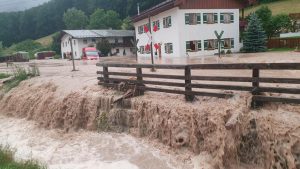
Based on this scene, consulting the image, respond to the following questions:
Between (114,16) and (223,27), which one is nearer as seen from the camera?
(223,27)

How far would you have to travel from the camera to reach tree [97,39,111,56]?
2244 inches

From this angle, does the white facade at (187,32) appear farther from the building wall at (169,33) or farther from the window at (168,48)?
the window at (168,48)

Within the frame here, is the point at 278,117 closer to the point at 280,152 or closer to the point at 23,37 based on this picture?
the point at 280,152

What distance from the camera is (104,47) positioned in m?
57.1

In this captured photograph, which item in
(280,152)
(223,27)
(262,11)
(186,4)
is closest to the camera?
(280,152)

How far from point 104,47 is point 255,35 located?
1277 inches

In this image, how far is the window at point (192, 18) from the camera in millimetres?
32281

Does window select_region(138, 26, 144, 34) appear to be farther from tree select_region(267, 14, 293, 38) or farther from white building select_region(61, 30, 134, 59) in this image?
tree select_region(267, 14, 293, 38)

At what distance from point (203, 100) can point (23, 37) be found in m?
114

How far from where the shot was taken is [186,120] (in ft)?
30.1

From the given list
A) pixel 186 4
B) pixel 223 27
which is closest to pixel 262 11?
pixel 223 27

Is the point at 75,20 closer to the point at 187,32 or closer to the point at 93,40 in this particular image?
the point at 93,40

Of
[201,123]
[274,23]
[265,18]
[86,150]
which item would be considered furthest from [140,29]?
[201,123]

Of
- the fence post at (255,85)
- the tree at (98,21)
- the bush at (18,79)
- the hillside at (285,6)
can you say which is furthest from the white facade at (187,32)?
the tree at (98,21)
